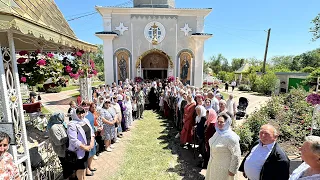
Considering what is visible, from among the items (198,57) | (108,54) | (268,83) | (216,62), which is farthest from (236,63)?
(108,54)

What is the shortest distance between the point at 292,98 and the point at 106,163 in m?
11.3

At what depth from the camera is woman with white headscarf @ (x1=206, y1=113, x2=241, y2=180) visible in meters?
3.17

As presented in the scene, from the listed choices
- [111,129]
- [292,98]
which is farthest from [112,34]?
[292,98]

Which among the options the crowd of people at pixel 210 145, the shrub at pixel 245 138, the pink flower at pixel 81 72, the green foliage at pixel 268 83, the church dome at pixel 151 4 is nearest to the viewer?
the crowd of people at pixel 210 145

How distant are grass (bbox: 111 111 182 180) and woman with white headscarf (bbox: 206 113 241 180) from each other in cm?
155

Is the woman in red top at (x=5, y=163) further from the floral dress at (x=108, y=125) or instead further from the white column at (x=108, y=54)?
the white column at (x=108, y=54)

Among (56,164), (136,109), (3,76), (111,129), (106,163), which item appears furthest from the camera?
(136,109)

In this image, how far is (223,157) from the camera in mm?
3330

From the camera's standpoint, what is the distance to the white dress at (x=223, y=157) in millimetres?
3158

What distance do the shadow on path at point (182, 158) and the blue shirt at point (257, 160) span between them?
6.44 ft

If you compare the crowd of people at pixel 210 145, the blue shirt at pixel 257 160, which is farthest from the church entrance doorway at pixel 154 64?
the blue shirt at pixel 257 160

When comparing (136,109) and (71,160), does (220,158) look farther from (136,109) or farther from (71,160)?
(136,109)

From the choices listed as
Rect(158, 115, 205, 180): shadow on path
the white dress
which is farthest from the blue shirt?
Rect(158, 115, 205, 180): shadow on path

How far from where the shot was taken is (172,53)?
17.5 m
